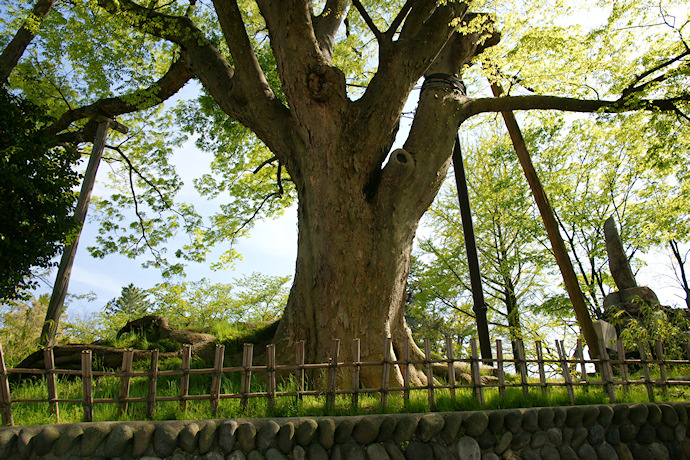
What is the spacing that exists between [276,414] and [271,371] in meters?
0.36

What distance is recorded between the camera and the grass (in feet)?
11.4

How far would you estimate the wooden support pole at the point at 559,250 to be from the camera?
6.74 metres

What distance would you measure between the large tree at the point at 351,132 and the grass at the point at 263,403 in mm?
1050

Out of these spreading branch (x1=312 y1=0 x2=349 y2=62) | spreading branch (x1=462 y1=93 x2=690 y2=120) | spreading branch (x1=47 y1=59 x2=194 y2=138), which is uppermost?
spreading branch (x1=312 y1=0 x2=349 y2=62)

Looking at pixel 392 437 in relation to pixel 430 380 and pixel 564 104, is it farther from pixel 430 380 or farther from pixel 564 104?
pixel 564 104

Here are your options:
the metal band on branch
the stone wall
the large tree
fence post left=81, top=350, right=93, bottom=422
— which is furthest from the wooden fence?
the metal band on branch

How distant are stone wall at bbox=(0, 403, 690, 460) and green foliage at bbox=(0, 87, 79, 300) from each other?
253 centimetres

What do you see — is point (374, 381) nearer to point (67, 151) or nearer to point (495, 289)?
point (67, 151)

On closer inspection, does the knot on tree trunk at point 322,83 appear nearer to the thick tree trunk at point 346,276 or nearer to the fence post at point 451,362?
the thick tree trunk at point 346,276

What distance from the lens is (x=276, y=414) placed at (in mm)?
3629

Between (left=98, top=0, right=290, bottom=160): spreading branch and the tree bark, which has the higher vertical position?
(left=98, top=0, right=290, bottom=160): spreading branch

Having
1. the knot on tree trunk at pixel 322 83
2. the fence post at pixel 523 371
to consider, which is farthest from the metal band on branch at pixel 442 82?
the fence post at pixel 523 371

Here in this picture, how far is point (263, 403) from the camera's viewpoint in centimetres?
379

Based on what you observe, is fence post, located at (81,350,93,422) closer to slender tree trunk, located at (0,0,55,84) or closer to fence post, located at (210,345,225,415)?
fence post, located at (210,345,225,415)
